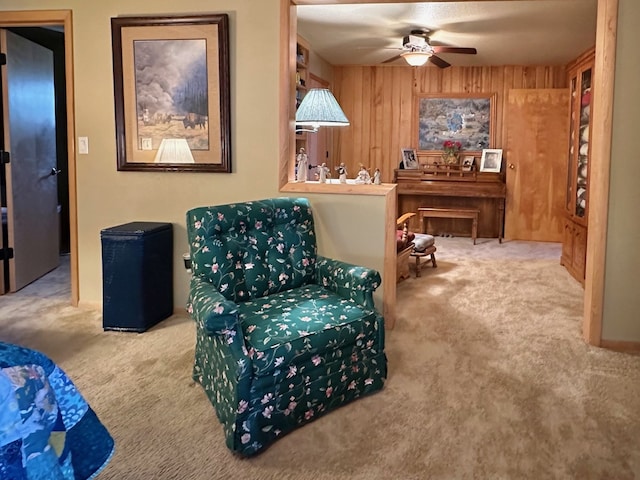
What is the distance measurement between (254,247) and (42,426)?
1667mm

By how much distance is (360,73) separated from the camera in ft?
25.2

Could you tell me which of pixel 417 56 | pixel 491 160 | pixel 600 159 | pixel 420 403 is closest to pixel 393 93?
pixel 491 160

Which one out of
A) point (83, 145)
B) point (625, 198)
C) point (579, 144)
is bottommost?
point (625, 198)

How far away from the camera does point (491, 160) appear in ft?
24.5

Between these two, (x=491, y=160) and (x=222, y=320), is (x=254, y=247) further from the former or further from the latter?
(x=491, y=160)

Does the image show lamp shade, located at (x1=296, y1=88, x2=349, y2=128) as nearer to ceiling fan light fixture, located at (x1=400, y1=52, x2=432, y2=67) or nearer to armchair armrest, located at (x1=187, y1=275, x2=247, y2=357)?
armchair armrest, located at (x1=187, y1=275, x2=247, y2=357)

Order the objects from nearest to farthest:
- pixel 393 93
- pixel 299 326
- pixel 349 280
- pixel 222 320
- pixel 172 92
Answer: pixel 222 320 < pixel 299 326 < pixel 349 280 < pixel 172 92 < pixel 393 93

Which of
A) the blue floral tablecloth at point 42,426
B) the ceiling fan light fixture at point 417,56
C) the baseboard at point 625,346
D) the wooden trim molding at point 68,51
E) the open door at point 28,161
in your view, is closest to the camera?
the blue floral tablecloth at point 42,426

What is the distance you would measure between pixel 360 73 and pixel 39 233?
4667 millimetres

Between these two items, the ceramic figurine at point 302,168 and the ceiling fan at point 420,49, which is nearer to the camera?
the ceramic figurine at point 302,168

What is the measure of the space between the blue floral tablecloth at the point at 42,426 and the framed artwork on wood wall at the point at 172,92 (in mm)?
2502

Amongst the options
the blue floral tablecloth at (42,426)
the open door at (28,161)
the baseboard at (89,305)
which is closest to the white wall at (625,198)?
the blue floral tablecloth at (42,426)

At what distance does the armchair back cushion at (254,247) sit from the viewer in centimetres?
249

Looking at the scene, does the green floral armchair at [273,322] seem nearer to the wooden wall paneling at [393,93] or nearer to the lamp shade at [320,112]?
the lamp shade at [320,112]
